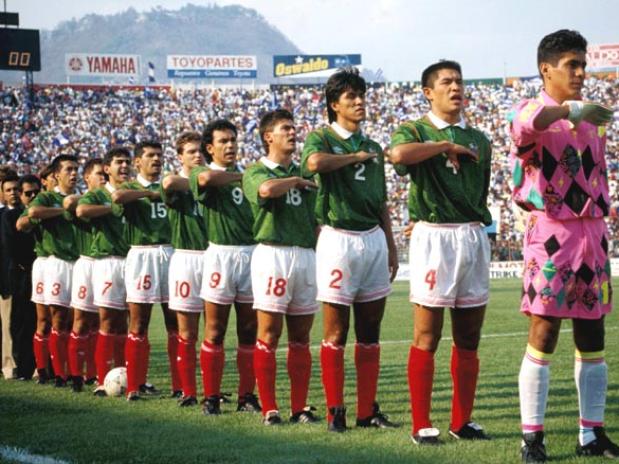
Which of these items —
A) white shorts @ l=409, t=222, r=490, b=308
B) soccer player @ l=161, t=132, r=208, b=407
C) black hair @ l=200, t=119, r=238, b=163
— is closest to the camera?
white shorts @ l=409, t=222, r=490, b=308

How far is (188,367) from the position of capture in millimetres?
9461

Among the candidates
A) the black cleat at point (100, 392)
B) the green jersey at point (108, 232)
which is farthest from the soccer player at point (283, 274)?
the green jersey at point (108, 232)

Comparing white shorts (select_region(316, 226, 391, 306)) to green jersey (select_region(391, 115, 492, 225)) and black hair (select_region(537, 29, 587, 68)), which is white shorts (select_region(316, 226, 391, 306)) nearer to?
green jersey (select_region(391, 115, 492, 225))

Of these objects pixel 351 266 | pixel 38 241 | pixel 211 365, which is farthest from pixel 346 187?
pixel 38 241

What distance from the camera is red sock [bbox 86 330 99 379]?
38.5 ft

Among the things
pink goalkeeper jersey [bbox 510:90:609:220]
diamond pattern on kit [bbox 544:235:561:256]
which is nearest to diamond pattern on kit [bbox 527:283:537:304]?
diamond pattern on kit [bbox 544:235:561:256]

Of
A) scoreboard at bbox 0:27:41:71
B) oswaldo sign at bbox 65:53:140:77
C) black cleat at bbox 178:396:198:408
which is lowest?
black cleat at bbox 178:396:198:408

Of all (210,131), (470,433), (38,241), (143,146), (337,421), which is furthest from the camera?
(38,241)

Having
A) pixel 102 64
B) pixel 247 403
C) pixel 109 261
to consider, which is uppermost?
pixel 102 64

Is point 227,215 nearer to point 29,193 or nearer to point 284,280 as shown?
point 284,280

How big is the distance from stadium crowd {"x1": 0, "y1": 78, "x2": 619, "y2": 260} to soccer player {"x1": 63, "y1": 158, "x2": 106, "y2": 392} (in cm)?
3489

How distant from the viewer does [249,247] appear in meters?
9.28

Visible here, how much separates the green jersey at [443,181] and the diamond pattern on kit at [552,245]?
94 cm

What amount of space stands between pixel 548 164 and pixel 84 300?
6753mm
